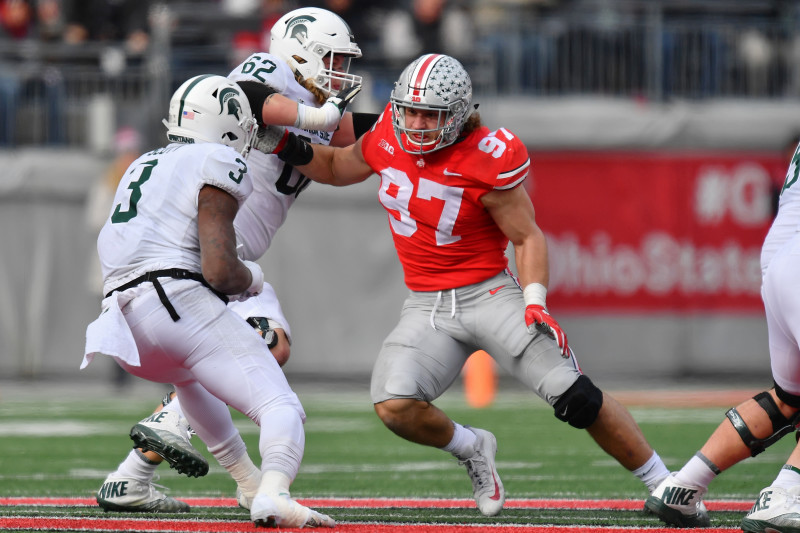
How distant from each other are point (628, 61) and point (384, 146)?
7.76 meters

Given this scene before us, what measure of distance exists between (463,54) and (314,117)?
732 cm

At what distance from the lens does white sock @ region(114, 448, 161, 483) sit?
209 inches

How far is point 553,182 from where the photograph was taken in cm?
1251

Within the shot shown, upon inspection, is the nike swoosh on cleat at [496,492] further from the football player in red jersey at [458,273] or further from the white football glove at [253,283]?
the white football glove at [253,283]

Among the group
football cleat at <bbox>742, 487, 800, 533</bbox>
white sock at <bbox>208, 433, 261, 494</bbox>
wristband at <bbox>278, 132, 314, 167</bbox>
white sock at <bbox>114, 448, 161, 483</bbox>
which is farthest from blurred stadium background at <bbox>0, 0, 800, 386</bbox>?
football cleat at <bbox>742, 487, 800, 533</bbox>

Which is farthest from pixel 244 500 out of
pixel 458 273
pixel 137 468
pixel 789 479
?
pixel 789 479

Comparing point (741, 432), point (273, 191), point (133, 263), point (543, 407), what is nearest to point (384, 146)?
point (273, 191)

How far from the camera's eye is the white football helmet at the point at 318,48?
5.75m

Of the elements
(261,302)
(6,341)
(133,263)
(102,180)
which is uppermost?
(133,263)

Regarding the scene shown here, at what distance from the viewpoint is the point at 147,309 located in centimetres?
455

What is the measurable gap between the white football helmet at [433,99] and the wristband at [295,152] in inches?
16.0

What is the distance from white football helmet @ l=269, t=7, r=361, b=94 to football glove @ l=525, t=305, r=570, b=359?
1.36m

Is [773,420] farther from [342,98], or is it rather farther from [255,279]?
[342,98]

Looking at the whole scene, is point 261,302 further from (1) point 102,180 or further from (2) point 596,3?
(2) point 596,3
